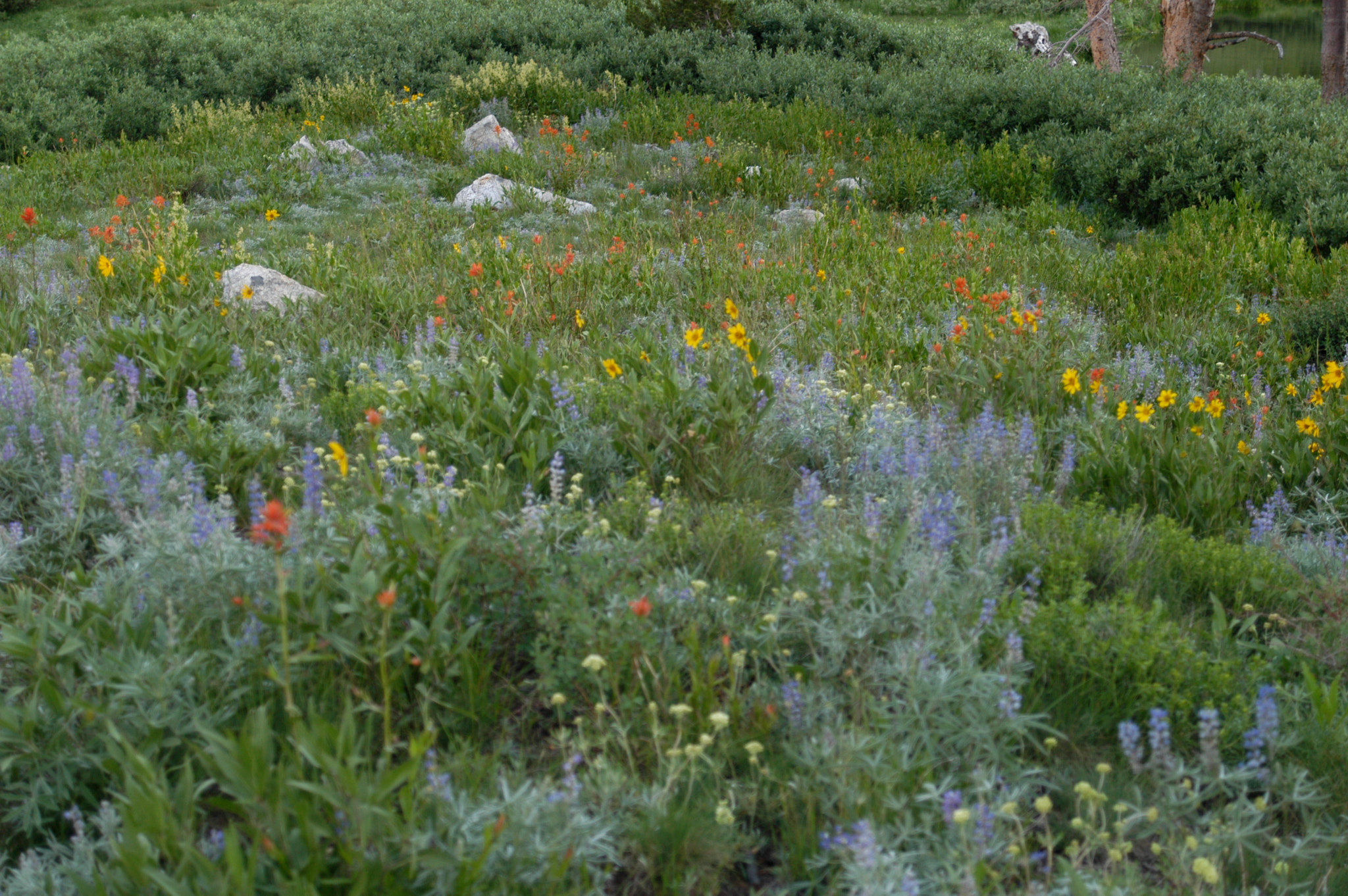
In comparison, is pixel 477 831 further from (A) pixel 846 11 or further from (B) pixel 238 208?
(A) pixel 846 11

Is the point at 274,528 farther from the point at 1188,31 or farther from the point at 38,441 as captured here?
the point at 1188,31

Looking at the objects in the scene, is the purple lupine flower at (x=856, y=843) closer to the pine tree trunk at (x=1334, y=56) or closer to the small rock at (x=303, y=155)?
the small rock at (x=303, y=155)

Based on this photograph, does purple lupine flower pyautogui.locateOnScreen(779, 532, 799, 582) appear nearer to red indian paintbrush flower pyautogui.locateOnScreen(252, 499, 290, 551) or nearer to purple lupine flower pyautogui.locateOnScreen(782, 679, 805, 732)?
purple lupine flower pyautogui.locateOnScreen(782, 679, 805, 732)

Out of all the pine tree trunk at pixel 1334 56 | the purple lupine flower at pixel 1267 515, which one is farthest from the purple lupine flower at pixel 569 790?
the pine tree trunk at pixel 1334 56

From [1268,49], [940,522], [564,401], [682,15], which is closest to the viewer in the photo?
[940,522]

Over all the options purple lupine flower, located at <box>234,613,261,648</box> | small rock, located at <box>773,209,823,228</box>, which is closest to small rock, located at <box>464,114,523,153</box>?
small rock, located at <box>773,209,823,228</box>

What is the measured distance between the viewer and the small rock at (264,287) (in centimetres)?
595

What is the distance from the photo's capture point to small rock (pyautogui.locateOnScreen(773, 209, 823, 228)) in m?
9.09

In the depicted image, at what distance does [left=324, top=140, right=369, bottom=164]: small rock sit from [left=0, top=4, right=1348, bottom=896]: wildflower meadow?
4.93 m

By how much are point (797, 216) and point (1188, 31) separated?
9.16 meters

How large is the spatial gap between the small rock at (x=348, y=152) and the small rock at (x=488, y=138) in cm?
122

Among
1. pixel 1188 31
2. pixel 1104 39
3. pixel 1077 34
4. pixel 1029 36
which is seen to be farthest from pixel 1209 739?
pixel 1029 36

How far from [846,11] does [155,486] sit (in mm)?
16293

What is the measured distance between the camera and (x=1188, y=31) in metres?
14.4
